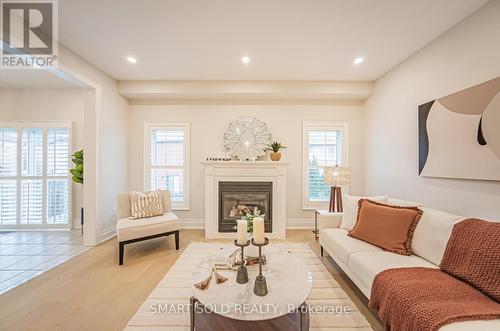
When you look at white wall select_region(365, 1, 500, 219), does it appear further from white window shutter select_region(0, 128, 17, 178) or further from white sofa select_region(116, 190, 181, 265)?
white window shutter select_region(0, 128, 17, 178)

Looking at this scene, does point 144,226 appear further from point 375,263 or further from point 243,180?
point 375,263

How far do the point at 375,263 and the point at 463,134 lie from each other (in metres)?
1.62

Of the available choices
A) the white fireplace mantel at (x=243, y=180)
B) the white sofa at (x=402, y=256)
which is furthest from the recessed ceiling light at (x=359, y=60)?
the white sofa at (x=402, y=256)

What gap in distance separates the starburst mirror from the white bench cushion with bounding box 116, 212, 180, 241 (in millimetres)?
1653

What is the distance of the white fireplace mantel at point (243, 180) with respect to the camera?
11.5 ft

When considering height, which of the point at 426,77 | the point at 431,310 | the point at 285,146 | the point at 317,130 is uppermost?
the point at 426,77

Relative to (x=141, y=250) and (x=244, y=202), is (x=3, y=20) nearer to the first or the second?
(x=141, y=250)

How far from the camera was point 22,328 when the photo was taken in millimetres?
1571

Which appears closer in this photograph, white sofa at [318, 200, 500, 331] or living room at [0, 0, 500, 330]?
living room at [0, 0, 500, 330]

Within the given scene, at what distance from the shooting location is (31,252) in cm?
289

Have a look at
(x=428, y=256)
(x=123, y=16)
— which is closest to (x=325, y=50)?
(x=123, y=16)

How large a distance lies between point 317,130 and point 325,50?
166 cm

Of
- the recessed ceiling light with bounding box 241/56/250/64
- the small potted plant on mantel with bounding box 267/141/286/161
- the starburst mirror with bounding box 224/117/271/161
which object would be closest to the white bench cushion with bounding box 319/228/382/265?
the small potted plant on mantel with bounding box 267/141/286/161

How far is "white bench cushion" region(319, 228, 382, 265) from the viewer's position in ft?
6.47
